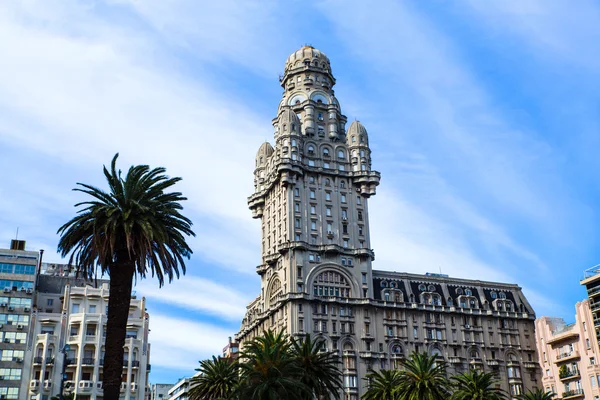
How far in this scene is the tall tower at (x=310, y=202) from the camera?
12456 cm

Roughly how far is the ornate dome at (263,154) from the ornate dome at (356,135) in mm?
17182

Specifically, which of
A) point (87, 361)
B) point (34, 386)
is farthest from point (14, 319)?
point (87, 361)

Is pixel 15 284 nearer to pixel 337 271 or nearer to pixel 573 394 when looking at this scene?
pixel 337 271

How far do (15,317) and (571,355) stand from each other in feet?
292

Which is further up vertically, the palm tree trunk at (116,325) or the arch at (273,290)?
the arch at (273,290)

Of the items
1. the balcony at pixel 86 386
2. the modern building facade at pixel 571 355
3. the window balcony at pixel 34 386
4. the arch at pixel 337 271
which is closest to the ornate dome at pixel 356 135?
the arch at pixel 337 271

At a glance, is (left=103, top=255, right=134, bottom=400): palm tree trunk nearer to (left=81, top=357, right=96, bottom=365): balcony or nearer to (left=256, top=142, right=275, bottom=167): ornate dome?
(left=81, top=357, right=96, bottom=365): balcony

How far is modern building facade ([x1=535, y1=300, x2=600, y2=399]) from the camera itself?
11325cm

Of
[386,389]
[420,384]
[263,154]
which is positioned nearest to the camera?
[420,384]

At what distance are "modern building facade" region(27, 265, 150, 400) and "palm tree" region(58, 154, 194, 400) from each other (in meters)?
42.7

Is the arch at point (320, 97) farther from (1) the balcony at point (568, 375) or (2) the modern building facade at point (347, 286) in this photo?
(1) the balcony at point (568, 375)

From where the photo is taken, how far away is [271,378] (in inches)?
2517

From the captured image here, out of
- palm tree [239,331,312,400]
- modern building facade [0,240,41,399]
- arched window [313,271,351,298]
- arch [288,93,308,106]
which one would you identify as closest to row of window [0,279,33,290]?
modern building facade [0,240,41,399]

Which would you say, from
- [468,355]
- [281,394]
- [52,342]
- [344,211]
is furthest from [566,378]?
[52,342]
